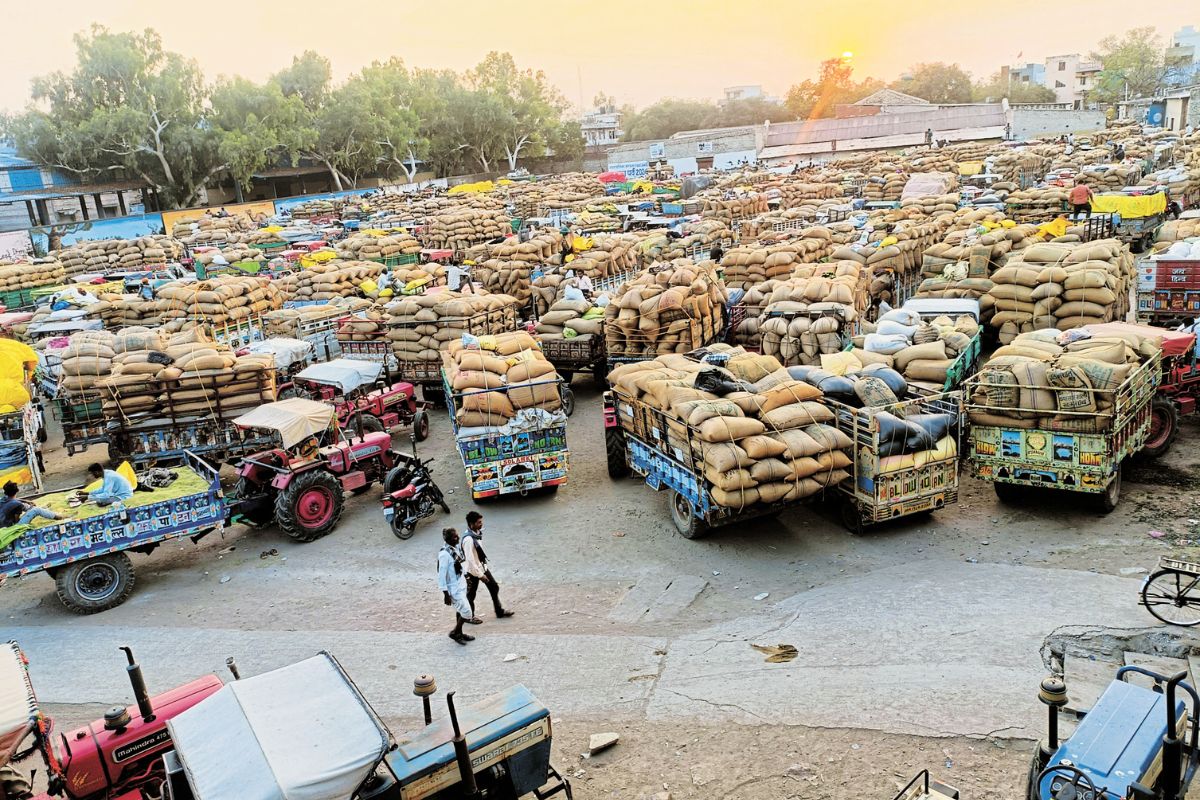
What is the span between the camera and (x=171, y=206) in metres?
54.8

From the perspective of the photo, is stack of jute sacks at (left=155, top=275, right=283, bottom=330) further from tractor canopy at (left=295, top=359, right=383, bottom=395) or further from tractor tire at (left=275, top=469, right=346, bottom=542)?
tractor tire at (left=275, top=469, right=346, bottom=542)

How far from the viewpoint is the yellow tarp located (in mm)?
22984

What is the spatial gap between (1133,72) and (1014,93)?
10.9 m

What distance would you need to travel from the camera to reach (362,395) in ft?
45.6

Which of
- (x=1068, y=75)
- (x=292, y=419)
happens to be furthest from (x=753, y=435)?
(x=1068, y=75)

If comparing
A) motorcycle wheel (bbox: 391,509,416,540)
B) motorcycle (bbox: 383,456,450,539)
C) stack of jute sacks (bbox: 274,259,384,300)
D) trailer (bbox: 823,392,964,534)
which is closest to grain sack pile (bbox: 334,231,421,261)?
stack of jute sacks (bbox: 274,259,384,300)

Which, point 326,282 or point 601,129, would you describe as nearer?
point 326,282

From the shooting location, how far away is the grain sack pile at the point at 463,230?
32.0m

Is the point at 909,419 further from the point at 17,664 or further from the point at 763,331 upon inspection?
the point at 17,664

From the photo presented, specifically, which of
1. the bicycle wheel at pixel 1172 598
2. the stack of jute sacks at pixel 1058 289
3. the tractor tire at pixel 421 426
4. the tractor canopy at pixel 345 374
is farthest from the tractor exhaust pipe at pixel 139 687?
the stack of jute sacks at pixel 1058 289

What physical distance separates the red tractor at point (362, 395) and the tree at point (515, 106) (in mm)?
64020

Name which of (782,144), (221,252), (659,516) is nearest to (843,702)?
(659,516)

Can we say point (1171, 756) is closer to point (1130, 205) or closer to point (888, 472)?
point (888, 472)

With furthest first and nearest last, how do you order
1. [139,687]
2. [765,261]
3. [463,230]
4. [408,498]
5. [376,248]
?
1. [463,230]
2. [376,248]
3. [765,261]
4. [408,498]
5. [139,687]
